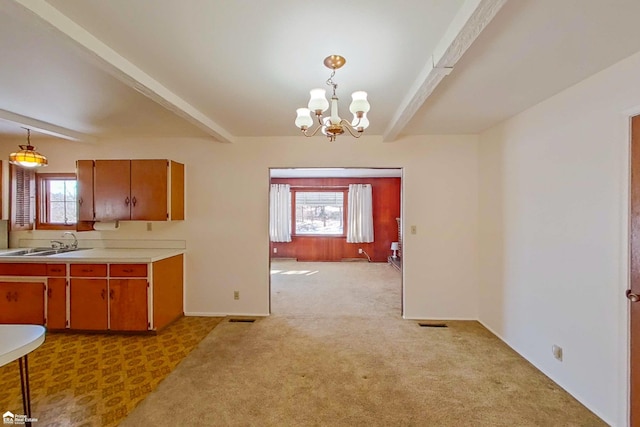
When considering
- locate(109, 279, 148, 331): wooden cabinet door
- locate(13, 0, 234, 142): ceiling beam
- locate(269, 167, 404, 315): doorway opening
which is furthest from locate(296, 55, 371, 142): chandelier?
locate(269, 167, 404, 315): doorway opening

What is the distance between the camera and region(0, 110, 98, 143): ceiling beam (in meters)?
3.02

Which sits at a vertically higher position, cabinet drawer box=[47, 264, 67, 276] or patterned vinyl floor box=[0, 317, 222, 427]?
cabinet drawer box=[47, 264, 67, 276]

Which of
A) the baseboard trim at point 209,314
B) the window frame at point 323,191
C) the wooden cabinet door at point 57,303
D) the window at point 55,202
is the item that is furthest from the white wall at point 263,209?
the window frame at point 323,191

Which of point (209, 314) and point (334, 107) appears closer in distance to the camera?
point (334, 107)

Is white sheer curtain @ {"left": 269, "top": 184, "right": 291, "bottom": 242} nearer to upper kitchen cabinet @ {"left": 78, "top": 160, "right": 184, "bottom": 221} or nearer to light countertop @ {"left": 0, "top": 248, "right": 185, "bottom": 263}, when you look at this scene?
upper kitchen cabinet @ {"left": 78, "top": 160, "right": 184, "bottom": 221}

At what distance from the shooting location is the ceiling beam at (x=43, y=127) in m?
3.02

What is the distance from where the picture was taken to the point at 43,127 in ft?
11.0

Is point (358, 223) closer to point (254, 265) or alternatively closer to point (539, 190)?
point (254, 265)

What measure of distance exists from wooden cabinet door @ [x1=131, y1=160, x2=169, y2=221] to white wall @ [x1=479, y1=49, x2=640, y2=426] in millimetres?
3995

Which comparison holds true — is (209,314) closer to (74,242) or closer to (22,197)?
(74,242)

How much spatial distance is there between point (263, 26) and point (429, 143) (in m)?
2.90

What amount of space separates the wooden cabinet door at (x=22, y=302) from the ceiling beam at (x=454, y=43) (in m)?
4.46

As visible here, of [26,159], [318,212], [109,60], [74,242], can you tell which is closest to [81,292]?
[74,242]

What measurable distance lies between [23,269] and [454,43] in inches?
186
